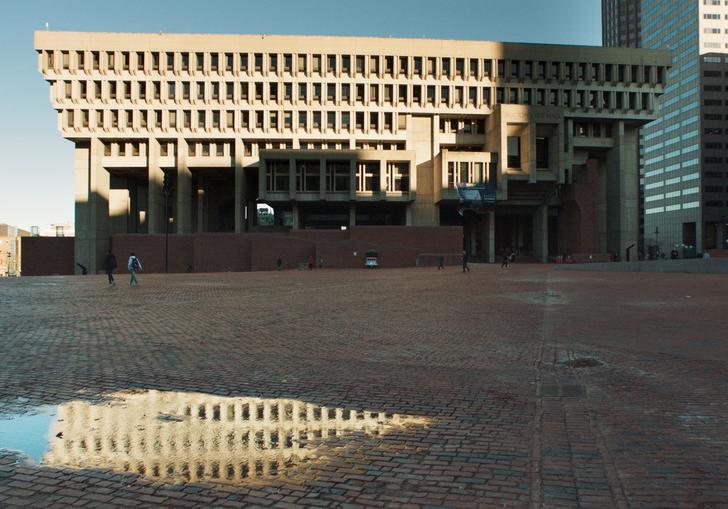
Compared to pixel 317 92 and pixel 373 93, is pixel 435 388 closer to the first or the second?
pixel 317 92

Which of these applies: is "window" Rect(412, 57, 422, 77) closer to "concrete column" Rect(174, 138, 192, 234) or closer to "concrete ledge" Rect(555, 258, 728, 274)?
"concrete column" Rect(174, 138, 192, 234)

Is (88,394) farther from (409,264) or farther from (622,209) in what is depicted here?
(622,209)

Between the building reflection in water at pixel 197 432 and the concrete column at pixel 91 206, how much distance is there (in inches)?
2354

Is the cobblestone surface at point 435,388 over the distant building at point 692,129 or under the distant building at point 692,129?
under

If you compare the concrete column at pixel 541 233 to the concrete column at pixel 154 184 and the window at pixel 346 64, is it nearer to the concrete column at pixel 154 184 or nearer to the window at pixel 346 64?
the window at pixel 346 64

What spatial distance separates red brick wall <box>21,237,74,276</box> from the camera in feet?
191

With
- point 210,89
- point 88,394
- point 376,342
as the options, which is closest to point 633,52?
point 210,89

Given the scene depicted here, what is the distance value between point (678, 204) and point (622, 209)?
74577mm

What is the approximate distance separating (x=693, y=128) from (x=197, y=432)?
5541 inches

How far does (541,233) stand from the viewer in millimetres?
63938

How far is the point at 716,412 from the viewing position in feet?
16.9

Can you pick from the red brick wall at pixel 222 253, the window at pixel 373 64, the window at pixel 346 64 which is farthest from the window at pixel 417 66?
the red brick wall at pixel 222 253

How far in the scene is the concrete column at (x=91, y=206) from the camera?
58938mm

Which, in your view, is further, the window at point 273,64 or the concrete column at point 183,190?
the window at point 273,64
